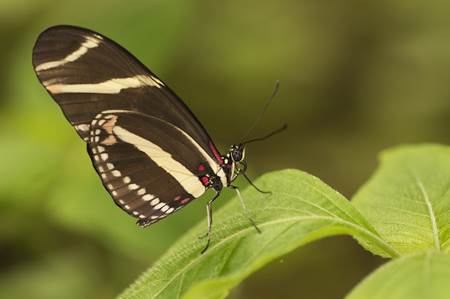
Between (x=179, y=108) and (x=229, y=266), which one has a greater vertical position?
(x=179, y=108)

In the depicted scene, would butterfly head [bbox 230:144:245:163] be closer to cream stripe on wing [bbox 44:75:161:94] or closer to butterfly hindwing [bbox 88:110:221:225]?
butterfly hindwing [bbox 88:110:221:225]

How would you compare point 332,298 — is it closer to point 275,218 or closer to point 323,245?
point 323,245

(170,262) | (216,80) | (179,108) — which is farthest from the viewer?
(216,80)

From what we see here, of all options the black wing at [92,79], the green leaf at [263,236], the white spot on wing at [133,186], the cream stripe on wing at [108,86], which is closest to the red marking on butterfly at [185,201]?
the white spot on wing at [133,186]

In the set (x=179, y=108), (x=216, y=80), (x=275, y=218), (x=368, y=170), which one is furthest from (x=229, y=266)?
(x=216, y=80)

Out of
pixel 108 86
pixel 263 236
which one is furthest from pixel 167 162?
pixel 263 236

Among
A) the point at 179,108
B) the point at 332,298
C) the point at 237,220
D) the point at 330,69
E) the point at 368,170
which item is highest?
the point at 179,108

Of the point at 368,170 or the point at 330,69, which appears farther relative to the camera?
the point at 330,69
